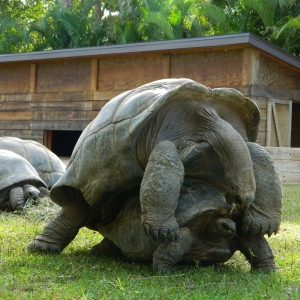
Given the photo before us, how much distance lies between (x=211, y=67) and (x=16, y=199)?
21.0 ft

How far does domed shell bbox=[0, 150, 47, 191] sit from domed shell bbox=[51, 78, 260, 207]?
3.25m

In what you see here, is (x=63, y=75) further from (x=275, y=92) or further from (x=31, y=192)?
(x=31, y=192)

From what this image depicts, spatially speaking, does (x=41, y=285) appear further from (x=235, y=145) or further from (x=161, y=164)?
(x=235, y=145)

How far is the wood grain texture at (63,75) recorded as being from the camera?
1475 cm

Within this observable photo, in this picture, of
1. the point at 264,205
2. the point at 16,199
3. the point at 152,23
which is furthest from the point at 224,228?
the point at 152,23

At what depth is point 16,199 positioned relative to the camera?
740 cm

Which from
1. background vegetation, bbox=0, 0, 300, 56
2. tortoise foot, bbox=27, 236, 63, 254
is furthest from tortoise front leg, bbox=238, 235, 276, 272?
background vegetation, bbox=0, 0, 300, 56

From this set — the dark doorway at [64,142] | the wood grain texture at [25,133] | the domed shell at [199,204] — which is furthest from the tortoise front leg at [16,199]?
the dark doorway at [64,142]

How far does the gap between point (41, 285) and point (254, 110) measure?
1.80 meters

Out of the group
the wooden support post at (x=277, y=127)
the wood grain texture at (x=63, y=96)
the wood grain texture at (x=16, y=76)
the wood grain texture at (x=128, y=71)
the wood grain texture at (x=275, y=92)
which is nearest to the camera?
the wood grain texture at (x=275, y=92)

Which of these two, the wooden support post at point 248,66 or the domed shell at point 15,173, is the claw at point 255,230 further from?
the wooden support post at point 248,66

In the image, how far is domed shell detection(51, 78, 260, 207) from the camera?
3.98 meters

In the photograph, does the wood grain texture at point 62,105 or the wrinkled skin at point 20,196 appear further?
the wood grain texture at point 62,105

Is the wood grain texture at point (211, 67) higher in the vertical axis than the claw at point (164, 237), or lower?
higher
